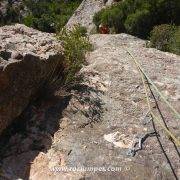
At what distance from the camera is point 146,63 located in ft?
22.4

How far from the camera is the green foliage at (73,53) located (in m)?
6.33

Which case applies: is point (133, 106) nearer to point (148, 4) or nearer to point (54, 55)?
point (54, 55)

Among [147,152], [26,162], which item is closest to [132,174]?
[147,152]

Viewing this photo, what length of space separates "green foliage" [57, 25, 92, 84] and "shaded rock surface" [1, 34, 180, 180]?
16 cm

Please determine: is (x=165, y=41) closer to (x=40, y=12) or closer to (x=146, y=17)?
(x=146, y=17)

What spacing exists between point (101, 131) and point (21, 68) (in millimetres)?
1188

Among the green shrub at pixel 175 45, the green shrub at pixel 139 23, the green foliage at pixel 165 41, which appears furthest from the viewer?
the green shrub at pixel 139 23

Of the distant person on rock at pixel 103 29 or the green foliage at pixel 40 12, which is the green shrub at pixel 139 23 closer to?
the distant person on rock at pixel 103 29

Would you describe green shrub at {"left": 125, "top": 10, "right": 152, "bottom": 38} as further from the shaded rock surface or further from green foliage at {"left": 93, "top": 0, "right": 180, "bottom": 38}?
the shaded rock surface

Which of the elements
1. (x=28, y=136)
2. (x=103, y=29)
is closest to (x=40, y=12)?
(x=103, y=29)

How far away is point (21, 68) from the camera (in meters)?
5.33

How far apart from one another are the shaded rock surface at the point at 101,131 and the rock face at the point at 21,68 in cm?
27

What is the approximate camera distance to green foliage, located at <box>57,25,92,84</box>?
6329 millimetres

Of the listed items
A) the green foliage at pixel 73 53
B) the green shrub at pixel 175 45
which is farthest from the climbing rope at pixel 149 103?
the green shrub at pixel 175 45
